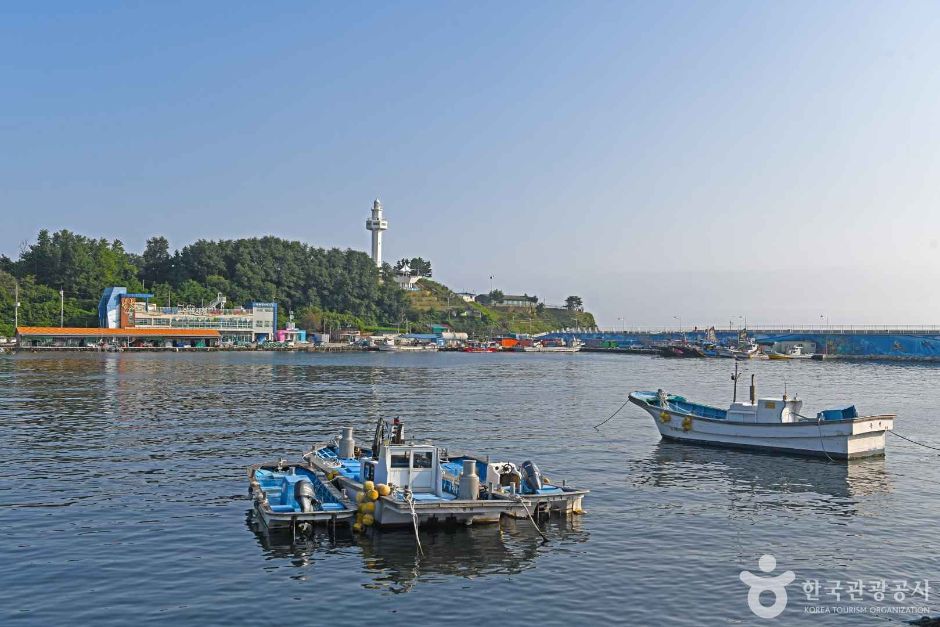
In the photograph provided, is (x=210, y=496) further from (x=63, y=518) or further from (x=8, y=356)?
(x=8, y=356)

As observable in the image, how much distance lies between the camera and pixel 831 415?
50188mm

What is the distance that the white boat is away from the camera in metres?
48.6

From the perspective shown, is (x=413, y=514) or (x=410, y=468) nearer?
(x=413, y=514)

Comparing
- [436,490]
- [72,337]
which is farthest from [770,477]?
[72,337]

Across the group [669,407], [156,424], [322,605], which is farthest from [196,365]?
[322,605]

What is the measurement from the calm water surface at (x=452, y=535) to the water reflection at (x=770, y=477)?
0.20 metres

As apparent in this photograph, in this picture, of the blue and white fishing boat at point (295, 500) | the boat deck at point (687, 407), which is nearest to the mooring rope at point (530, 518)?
the blue and white fishing boat at point (295, 500)

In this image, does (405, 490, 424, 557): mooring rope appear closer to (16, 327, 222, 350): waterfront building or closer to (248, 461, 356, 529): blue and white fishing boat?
(248, 461, 356, 529): blue and white fishing boat

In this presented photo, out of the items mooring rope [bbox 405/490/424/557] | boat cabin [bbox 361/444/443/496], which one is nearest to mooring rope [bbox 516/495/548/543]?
boat cabin [bbox 361/444/443/496]

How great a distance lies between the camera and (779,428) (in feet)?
165

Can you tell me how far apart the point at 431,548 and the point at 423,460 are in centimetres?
413

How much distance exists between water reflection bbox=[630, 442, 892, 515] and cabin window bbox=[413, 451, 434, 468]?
1323 centimetres

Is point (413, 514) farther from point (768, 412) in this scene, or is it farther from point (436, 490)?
point (768, 412)

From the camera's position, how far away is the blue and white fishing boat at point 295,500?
30.3 metres
